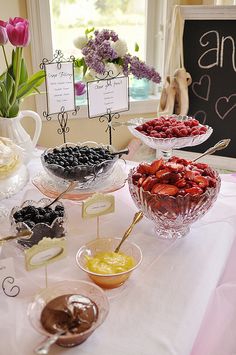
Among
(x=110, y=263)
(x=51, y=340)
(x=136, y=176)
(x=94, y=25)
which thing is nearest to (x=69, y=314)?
(x=51, y=340)

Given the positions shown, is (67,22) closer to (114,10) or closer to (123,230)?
(114,10)

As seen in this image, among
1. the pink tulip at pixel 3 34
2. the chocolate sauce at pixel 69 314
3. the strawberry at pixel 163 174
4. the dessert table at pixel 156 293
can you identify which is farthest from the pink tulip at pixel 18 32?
the chocolate sauce at pixel 69 314

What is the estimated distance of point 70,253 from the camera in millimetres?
876

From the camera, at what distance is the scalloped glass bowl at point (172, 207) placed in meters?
0.84

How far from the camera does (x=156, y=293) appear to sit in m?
0.75

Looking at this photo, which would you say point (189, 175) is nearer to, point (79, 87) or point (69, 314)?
point (69, 314)

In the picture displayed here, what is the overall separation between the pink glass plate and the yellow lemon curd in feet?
0.86

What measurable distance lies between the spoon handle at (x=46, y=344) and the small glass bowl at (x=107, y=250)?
0.54 ft

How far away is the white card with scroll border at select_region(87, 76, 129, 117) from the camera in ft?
4.11

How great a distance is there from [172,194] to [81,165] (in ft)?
0.92

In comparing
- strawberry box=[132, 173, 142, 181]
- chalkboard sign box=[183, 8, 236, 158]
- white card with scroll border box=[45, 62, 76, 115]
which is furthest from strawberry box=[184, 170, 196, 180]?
chalkboard sign box=[183, 8, 236, 158]

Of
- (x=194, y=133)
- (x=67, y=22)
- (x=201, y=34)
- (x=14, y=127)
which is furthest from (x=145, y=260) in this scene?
(x=67, y=22)

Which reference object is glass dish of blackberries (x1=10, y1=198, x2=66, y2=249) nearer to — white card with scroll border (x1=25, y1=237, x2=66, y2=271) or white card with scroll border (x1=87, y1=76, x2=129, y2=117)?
white card with scroll border (x1=25, y1=237, x2=66, y2=271)

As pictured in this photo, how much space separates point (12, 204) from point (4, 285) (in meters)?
0.38
